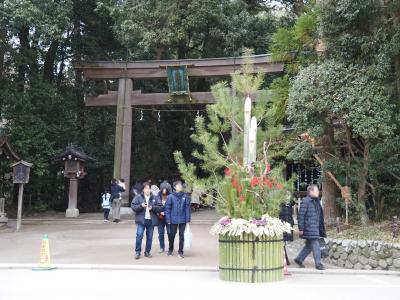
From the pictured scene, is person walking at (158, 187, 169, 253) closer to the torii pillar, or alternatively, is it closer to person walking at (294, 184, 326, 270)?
person walking at (294, 184, 326, 270)

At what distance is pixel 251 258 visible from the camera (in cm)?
867

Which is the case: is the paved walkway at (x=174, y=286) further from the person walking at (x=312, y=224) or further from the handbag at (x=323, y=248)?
the handbag at (x=323, y=248)

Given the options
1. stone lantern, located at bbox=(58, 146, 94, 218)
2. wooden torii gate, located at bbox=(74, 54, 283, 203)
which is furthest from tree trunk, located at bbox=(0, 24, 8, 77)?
stone lantern, located at bbox=(58, 146, 94, 218)

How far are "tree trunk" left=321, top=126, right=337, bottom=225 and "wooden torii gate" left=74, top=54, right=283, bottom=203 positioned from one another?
28.2ft

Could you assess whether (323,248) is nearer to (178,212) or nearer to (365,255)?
(365,255)

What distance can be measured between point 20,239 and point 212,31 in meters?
14.4

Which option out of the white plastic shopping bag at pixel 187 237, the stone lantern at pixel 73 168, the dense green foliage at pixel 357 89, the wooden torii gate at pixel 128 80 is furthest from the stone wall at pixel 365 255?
the stone lantern at pixel 73 168

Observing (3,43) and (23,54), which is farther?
(23,54)

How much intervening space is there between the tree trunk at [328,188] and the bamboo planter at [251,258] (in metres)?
6.45

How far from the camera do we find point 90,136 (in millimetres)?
28328

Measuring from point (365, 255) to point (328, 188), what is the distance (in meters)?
4.58

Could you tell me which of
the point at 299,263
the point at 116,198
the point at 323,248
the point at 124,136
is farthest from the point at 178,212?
the point at 124,136

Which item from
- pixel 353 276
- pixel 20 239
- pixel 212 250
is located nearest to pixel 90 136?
pixel 20 239

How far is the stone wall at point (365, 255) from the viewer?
10602 mm
